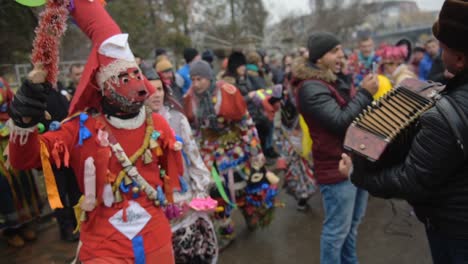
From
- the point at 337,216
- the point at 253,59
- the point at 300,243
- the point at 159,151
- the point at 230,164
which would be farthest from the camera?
the point at 253,59

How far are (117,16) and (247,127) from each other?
25.8 ft

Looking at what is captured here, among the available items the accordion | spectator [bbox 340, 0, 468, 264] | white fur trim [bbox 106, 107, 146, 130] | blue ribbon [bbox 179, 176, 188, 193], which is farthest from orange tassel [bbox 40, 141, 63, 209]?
spectator [bbox 340, 0, 468, 264]

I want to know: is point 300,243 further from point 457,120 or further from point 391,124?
point 457,120

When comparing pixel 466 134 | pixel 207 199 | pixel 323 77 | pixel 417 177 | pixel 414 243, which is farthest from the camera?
pixel 414 243

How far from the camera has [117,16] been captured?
1041 centimetres

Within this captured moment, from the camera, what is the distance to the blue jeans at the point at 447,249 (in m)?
1.63

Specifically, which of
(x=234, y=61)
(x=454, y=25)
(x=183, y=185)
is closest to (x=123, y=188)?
(x=183, y=185)

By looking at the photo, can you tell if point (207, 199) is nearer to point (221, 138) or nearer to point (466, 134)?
point (221, 138)

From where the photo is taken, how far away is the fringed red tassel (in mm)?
1915

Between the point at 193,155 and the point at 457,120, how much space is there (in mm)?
2117

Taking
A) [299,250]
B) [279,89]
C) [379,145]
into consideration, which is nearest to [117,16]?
[279,89]

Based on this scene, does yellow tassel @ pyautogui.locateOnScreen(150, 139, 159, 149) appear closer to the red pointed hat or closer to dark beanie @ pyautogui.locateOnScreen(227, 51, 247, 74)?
the red pointed hat

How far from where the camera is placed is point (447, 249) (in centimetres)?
174

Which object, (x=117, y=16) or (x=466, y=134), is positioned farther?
(x=117, y=16)
